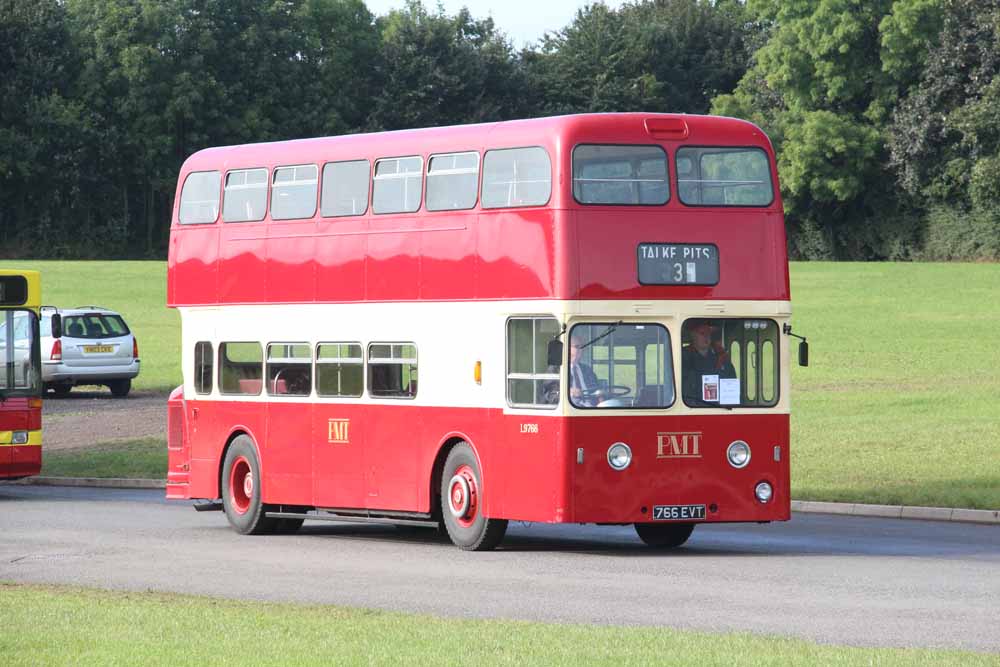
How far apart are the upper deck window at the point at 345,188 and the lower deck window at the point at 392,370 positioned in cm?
144

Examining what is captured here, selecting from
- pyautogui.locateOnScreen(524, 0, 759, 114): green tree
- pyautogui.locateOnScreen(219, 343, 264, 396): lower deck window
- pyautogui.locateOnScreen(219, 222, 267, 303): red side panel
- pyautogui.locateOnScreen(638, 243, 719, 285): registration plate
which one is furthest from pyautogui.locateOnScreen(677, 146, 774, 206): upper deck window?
pyautogui.locateOnScreen(524, 0, 759, 114): green tree

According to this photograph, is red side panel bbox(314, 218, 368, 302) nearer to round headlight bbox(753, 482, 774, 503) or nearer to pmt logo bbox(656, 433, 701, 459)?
pmt logo bbox(656, 433, 701, 459)

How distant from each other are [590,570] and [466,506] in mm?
2259

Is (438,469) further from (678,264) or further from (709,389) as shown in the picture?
(678,264)

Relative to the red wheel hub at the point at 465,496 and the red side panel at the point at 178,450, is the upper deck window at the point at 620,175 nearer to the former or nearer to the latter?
the red wheel hub at the point at 465,496

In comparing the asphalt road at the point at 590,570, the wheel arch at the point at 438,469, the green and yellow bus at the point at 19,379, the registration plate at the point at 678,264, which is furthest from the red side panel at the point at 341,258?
the green and yellow bus at the point at 19,379

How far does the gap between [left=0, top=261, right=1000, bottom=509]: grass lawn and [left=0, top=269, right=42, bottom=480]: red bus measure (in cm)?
973

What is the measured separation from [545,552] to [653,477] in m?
1.44

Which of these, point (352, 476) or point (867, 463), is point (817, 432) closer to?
point (867, 463)

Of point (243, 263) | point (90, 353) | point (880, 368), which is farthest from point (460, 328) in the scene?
point (880, 368)

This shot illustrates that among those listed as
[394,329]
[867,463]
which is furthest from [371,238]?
[867,463]

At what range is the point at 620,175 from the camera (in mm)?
17719

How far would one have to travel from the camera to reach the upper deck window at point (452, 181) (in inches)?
730

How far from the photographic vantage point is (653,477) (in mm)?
17641
